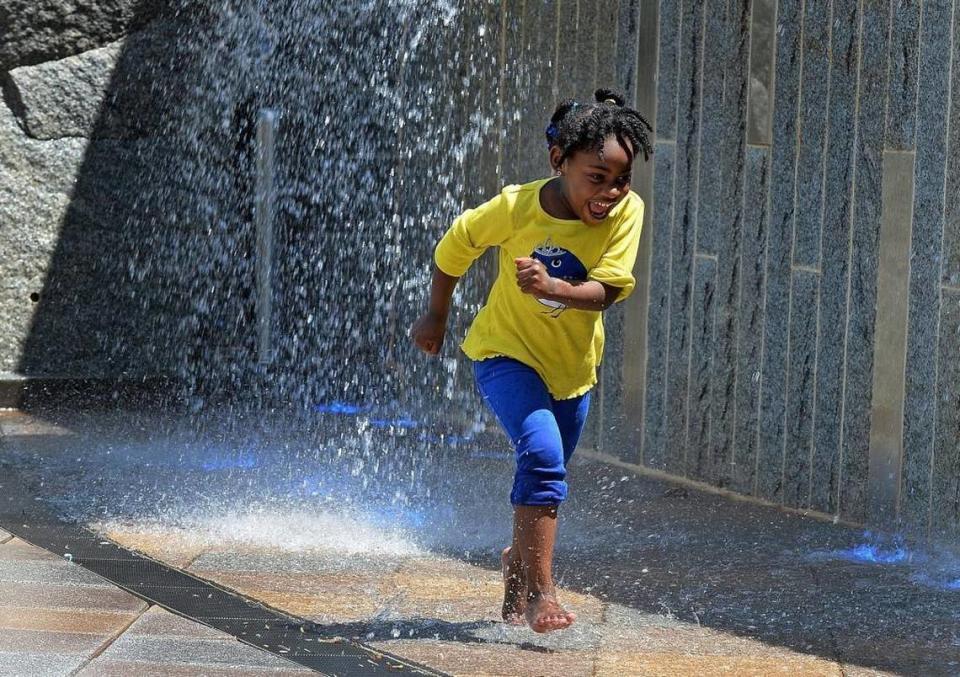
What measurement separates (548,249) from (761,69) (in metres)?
2.01

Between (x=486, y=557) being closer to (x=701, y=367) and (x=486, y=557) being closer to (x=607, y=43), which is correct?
(x=701, y=367)

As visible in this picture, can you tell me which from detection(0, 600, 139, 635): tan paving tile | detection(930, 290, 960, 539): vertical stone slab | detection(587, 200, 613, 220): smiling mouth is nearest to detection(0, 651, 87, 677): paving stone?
detection(0, 600, 139, 635): tan paving tile

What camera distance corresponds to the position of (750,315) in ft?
18.9

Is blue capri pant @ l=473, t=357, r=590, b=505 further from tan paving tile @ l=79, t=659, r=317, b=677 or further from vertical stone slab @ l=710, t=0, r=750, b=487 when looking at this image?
vertical stone slab @ l=710, t=0, r=750, b=487

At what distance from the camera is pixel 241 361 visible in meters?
8.25

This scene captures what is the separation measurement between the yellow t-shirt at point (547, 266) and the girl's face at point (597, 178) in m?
0.07

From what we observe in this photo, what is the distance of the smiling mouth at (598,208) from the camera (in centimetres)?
394

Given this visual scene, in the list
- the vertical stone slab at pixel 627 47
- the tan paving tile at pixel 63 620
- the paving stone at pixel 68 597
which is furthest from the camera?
the vertical stone slab at pixel 627 47

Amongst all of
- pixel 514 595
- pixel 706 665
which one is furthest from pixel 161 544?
pixel 706 665

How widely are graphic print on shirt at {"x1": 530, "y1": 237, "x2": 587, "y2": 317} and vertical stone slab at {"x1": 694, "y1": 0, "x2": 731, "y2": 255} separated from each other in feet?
6.64

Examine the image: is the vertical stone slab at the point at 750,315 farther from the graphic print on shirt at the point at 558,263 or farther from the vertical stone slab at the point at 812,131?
the graphic print on shirt at the point at 558,263

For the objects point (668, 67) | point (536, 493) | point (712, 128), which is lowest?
point (536, 493)

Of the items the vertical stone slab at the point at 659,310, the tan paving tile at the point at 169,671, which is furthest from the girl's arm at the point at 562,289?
the vertical stone slab at the point at 659,310

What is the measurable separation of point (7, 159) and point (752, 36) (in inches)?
160
